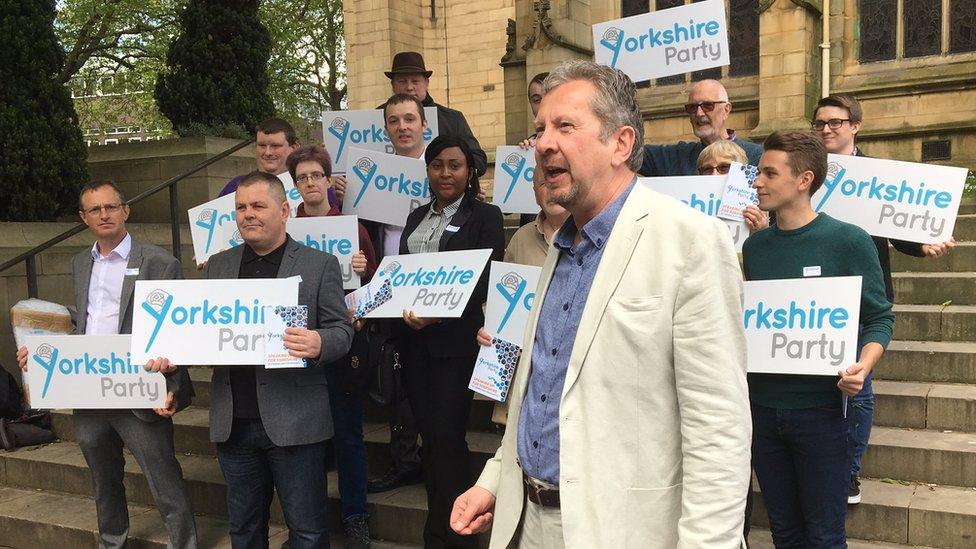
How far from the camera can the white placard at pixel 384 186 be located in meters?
5.69

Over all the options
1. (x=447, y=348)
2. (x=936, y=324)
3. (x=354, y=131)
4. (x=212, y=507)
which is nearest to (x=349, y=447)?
(x=447, y=348)

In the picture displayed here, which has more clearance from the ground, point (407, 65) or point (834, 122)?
point (407, 65)

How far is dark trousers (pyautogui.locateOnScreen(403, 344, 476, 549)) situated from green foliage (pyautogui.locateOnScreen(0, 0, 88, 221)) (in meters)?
6.99

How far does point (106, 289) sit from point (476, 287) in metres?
2.29

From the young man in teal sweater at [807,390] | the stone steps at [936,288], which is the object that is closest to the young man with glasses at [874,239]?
the young man in teal sweater at [807,390]

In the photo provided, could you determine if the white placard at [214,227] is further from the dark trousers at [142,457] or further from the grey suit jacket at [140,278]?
the dark trousers at [142,457]

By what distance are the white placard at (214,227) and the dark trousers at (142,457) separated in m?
1.29

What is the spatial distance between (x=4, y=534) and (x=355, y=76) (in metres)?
15.7

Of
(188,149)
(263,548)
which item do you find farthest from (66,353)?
(188,149)

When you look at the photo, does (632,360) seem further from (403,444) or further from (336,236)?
(403,444)

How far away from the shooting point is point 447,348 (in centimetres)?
452

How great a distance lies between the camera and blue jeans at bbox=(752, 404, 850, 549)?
3.29 metres

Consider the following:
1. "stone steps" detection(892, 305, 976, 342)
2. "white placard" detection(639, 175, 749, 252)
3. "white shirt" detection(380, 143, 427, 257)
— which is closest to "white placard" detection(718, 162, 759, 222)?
"white placard" detection(639, 175, 749, 252)

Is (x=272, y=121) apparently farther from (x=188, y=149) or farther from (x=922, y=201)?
(x=188, y=149)
